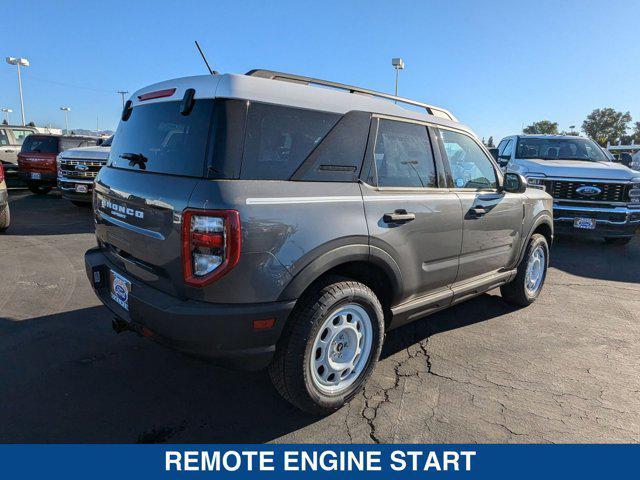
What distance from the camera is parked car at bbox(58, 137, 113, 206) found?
29.3 feet

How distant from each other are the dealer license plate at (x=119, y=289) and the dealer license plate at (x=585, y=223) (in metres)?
7.57

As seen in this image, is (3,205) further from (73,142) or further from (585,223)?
(585,223)

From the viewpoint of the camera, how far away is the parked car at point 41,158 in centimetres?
1159

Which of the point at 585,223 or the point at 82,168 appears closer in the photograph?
the point at 585,223

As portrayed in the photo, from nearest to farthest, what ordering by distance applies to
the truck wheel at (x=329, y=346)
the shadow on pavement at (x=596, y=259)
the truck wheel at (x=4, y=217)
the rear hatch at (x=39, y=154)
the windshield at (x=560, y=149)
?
the truck wheel at (x=329, y=346) < the shadow on pavement at (x=596, y=259) < the truck wheel at (x=4, y=217) < the windshield at (x=560, y=149) < the rear hatch at (x=39, y=154)

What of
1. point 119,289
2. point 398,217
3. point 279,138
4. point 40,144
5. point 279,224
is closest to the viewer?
point 279,224

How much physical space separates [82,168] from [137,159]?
23.4ft

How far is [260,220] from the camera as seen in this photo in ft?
7.38

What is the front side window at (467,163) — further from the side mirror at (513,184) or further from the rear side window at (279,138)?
the rear side window at (279,138)

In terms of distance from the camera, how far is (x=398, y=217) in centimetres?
293

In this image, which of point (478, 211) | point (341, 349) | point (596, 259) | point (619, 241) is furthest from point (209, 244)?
point (619, 241)

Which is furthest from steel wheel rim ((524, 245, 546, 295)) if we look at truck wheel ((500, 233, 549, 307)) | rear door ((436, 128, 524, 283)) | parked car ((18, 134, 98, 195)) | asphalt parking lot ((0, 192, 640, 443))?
parked car ((18, 134, 98, 195))

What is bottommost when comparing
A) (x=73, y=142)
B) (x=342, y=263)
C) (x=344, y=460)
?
(x=344, y=460)

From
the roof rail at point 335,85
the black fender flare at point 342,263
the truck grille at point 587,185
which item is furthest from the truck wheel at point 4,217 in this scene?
the truck grille at point 587,185
